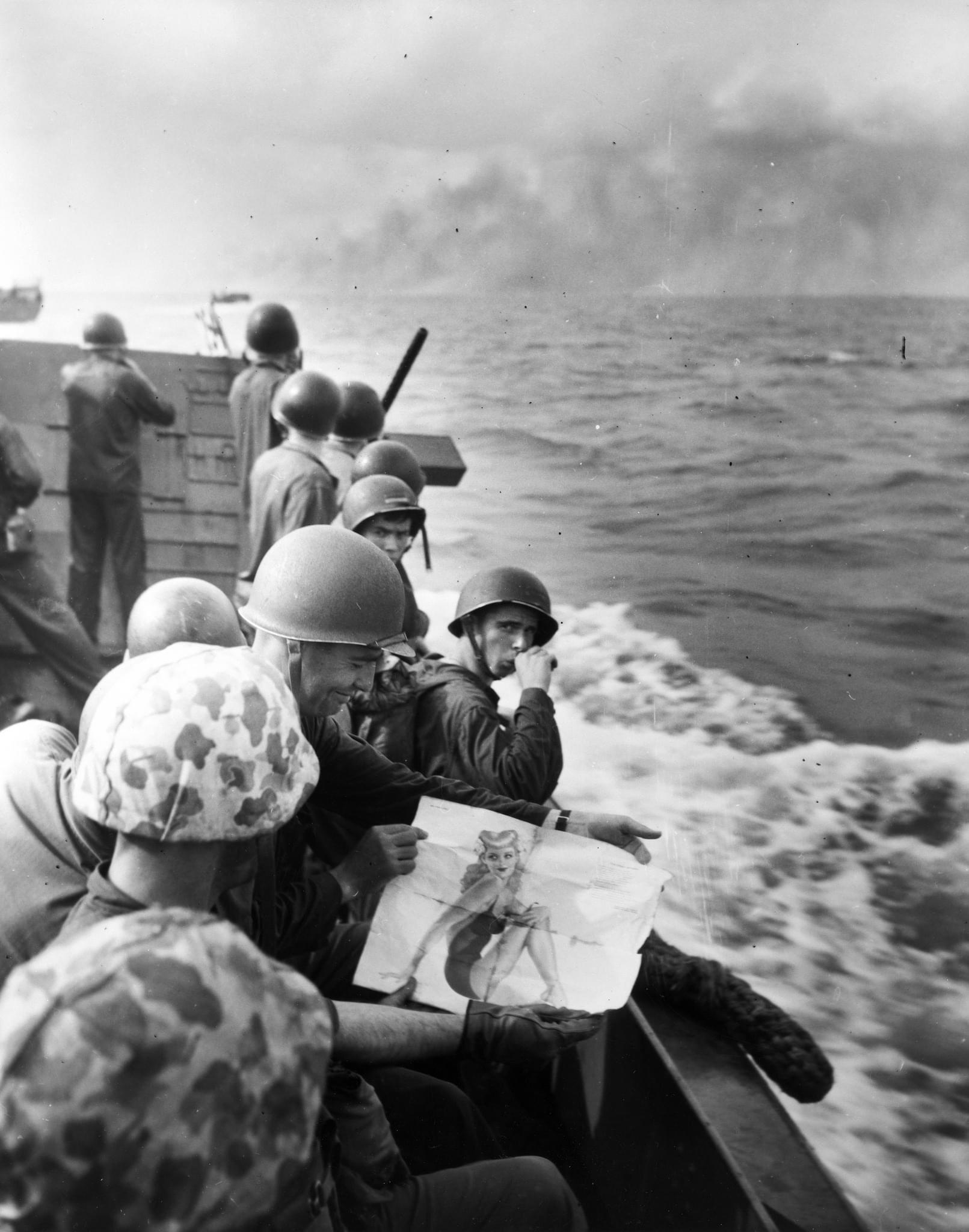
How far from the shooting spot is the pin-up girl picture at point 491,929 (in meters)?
2.27

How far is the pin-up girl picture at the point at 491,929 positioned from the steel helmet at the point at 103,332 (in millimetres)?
3431

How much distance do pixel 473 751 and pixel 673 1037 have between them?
0.88 meters

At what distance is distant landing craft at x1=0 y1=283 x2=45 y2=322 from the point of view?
4652mm

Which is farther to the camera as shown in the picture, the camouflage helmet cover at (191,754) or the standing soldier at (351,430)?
the standing soldier at (351,430)

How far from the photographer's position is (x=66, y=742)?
1955mm

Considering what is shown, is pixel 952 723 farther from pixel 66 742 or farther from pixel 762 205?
pixel 66 742

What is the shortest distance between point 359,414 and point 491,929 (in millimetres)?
2598

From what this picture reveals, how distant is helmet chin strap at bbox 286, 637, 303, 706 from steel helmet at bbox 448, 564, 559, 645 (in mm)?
748

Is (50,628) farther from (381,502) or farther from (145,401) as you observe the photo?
(381,502)

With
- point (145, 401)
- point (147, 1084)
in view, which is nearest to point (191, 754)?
point (147, 1084)

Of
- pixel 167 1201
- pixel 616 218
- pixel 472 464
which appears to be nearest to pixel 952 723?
pixel 616 218

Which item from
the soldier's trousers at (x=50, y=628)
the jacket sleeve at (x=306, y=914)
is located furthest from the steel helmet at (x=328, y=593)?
the soldier's trousers at (x=50, y=628)

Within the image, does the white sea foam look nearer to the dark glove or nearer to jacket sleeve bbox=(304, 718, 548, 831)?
jacket sleeve bbox=(304, 718, 548, 831)

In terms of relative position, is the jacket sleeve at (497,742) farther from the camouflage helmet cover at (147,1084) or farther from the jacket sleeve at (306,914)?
the camouflage helmet cover at (147,1084)
